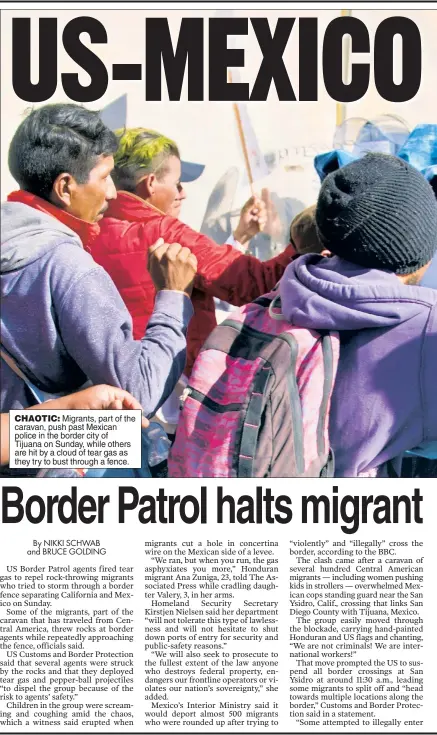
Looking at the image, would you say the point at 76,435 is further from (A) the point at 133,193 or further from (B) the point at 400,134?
(B) the point at 400,134

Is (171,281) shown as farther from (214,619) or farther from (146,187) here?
(214,619)

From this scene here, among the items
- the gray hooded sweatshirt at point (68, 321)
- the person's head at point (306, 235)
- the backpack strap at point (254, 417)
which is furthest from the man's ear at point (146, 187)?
the backpack strap at point (254, 417)

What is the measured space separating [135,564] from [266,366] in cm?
65

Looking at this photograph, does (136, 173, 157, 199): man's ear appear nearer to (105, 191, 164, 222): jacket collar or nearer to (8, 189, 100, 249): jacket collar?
(105, 191, 164, 222): jacket collar

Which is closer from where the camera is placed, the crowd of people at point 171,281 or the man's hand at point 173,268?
the crowd of people at point 171,281

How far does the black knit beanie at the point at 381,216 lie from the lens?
177 cm

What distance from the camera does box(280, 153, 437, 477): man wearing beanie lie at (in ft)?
5.85

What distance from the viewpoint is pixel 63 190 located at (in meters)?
2.04

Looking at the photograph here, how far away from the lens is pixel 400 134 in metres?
2.22

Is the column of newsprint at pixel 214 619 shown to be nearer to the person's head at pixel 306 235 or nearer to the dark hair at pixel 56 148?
the person's head at pixel 306 235

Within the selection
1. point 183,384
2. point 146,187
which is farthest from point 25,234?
point 183,384

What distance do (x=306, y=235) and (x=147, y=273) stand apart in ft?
1.30

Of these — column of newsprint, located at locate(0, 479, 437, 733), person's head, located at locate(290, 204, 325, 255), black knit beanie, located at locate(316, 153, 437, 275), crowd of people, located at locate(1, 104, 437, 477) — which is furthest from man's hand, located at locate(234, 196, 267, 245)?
column of newsprint, located at locate(0, 479, 437, 733)

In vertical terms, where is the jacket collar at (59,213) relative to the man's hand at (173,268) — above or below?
above
